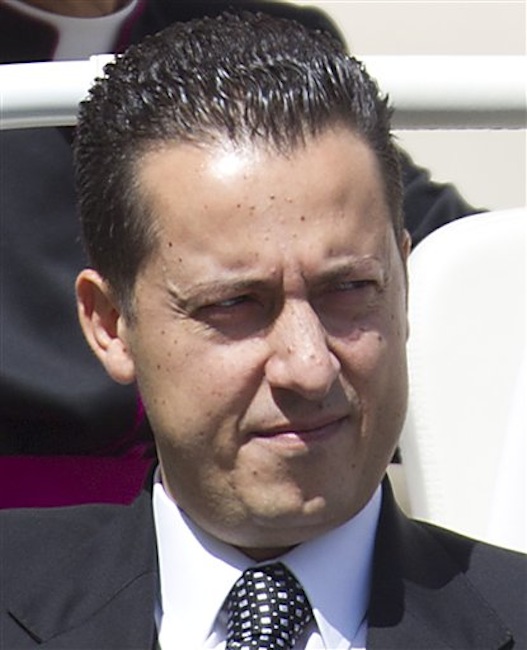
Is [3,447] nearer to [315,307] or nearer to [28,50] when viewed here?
[28,50]

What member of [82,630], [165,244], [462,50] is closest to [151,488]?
[82,630]

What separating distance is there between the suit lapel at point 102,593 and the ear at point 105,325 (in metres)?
0.12

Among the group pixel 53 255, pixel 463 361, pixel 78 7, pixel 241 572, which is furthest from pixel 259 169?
pixel 78 7

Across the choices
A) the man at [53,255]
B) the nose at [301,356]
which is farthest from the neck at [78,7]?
the nose at [301,356]

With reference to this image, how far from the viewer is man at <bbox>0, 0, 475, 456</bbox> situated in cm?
204

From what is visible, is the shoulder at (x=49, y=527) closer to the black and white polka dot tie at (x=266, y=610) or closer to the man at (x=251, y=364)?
the man at (x=251, y=364)

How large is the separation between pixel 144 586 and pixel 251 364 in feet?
0.80

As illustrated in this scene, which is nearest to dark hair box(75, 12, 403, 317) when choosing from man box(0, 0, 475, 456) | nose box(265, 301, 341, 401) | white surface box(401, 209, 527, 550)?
nose box(265, 301, 341, 401)

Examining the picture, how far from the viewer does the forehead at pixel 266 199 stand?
4.39 feet

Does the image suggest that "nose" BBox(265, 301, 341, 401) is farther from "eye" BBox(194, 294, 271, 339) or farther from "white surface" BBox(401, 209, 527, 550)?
"white surface" BBox(401, 209, 527, 550)

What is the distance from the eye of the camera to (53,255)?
2.16 m

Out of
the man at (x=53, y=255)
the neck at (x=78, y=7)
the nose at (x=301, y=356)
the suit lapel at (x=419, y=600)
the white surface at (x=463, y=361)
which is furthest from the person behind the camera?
the neck at (x=78, y=7)

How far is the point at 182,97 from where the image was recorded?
1.40m

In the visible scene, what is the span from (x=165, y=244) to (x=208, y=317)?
0.07m
